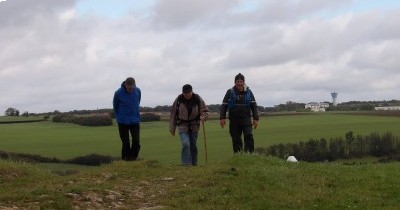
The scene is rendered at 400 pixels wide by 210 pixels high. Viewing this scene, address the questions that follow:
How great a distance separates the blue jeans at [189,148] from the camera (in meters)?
15.1

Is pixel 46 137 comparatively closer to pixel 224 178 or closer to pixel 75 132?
pixel 75 132

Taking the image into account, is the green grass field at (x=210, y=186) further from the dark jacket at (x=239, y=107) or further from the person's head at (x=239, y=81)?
the person's head at (x=239, y=81)

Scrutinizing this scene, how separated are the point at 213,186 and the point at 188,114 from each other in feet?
14.3

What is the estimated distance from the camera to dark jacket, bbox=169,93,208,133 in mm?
15102

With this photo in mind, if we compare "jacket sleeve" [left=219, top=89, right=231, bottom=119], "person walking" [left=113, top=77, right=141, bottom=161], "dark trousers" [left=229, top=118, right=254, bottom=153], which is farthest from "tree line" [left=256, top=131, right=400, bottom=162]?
"person walking" [left=113, top=77, right=141, bottom=161]

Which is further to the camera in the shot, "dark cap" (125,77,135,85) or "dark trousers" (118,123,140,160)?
"dark trousers" (118,123,140,160)

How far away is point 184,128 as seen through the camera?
15.1m

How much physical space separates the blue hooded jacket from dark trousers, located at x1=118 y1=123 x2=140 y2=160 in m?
0.15

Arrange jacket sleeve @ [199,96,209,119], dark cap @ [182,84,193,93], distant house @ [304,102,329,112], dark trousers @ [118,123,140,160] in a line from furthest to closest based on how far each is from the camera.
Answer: distant house @ [304,102,329,112]
jacket sleeve @ [199,96,209,119]
dark trousers @ [118,123,140,160]
dark cap @ [182,84,193,93]

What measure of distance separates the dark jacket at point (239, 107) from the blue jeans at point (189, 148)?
95 cm

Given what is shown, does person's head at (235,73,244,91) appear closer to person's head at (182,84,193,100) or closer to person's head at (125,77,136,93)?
person's head at (182,84,193,100)

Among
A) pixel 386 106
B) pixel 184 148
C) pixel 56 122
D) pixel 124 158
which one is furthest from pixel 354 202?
pixel 386 106

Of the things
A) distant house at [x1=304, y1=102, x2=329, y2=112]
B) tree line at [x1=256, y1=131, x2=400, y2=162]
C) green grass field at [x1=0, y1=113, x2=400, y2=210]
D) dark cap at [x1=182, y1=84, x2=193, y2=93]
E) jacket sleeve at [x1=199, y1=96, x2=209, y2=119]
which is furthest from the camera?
distant house at [x1=304, y1=102, x2=329, y2=112]

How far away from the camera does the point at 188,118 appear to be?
49.5 ft
